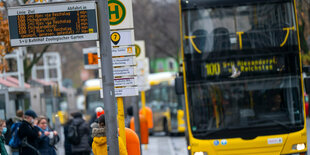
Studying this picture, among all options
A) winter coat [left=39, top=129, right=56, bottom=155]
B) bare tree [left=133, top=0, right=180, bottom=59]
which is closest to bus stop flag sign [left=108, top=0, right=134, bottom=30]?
winter coat [left=39, top=129, right=56, bottom=155]

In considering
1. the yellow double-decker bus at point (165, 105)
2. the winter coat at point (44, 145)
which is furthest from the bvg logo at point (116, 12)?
the yellow double-decker bus at point (165, 105)

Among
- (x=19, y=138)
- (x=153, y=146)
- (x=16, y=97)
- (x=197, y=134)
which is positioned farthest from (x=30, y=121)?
(x=153, y=146)

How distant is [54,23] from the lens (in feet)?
23.9

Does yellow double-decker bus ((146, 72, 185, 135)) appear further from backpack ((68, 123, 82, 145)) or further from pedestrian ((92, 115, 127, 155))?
pedestrian ((92, 115, 127, 155))

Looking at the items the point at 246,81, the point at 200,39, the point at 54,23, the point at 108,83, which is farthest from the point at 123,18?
the point at 246,81

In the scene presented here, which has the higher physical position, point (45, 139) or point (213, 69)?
point (213, 69)

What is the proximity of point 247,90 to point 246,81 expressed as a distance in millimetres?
173

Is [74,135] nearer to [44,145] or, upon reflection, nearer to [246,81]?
[44,145]

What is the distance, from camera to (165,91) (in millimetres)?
28797

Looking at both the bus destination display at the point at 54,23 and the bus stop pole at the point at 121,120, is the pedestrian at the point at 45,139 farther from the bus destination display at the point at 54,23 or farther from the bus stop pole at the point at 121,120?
the bus destination display at the point at 54,23

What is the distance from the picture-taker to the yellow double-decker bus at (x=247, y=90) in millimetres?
11680

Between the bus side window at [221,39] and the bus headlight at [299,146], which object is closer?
the bus headlight at [299,146]

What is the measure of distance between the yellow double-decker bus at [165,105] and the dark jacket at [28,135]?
51.7 ft

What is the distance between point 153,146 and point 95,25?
1666 centimetres
